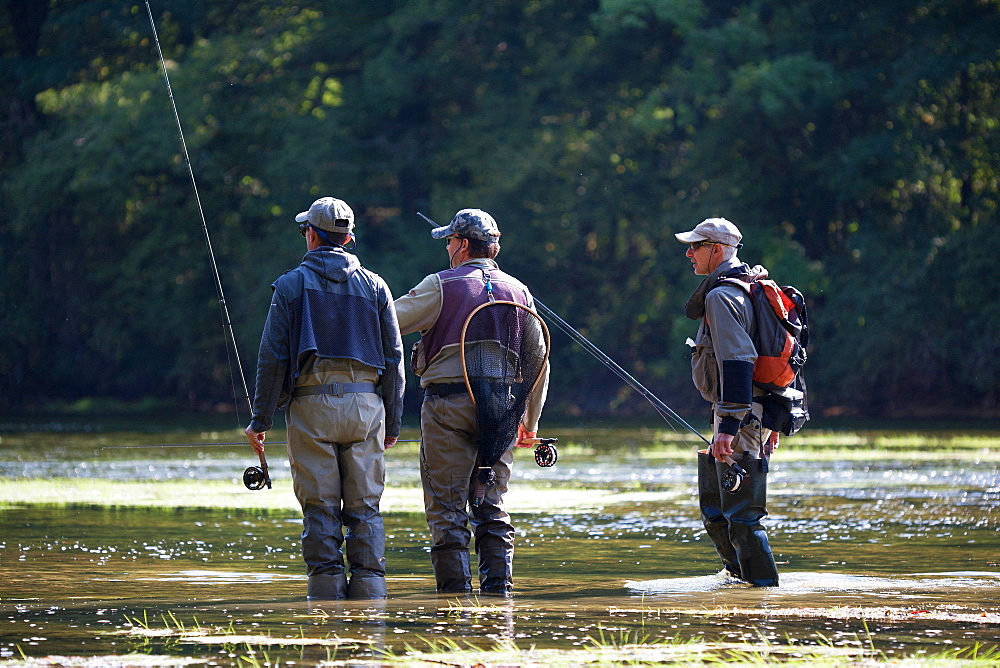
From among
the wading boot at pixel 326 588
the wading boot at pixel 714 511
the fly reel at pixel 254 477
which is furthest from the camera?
the wading boot at pixel 714 511

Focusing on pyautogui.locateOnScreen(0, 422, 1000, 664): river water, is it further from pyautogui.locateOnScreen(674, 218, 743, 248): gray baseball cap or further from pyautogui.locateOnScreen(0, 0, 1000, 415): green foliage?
pyautogui.locateOnScreen(0, 0, 1000, 415): green foliage

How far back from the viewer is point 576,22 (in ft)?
128

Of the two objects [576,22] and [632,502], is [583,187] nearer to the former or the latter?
[576,22]

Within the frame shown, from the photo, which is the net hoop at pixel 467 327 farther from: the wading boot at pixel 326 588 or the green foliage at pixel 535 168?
the green foliage at pixel 535 168

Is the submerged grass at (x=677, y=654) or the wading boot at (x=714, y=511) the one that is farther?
the wading boot at (x=714, y=511)

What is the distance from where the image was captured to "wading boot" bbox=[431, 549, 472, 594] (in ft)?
23.7

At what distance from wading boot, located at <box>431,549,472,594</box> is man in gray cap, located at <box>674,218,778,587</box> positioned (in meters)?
1.15

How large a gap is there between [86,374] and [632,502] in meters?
31.2

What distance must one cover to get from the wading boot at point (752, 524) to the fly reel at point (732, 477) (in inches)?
3.0

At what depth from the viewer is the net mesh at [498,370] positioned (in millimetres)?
7238

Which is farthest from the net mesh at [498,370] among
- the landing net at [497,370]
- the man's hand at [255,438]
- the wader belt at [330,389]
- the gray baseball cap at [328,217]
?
the man's hand at [255,438]

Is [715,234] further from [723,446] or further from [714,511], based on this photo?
[714,511]

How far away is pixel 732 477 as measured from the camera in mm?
7207

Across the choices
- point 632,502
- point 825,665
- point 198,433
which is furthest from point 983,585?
point 198,433
